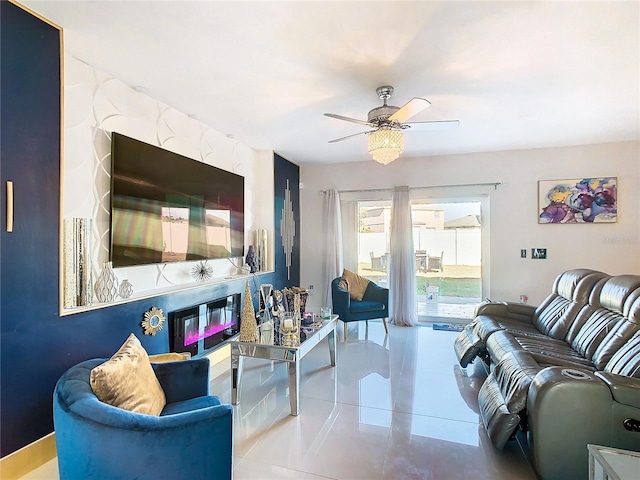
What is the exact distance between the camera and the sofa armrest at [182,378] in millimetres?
1837

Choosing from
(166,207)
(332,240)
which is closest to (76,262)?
(166,207)

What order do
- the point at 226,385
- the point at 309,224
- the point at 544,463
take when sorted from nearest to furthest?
the point at 544,463 < the point at 226,385 < the point at 309,224

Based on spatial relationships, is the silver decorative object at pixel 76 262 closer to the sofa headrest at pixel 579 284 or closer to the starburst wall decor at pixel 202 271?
the starburst wall decor at pixel 202 271

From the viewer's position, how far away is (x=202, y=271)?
3445mm

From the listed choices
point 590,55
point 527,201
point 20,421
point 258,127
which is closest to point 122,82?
point 258,127

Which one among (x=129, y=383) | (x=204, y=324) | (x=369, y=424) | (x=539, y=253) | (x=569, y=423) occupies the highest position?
(x=539, y=253)

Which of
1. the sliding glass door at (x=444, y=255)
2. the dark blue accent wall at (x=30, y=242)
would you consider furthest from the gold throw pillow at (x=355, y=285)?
the dark blue accent wall at (x=30, y=242)

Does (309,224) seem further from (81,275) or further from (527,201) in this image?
(81,275)

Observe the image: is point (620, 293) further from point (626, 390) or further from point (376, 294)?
point (376, 294)

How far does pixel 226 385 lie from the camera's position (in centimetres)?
294

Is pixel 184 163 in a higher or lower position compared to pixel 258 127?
lower

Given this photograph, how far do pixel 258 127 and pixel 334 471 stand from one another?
3237 millimetres

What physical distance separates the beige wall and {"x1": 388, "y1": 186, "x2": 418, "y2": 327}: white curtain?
383mm

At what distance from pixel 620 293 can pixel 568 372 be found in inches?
44.4
